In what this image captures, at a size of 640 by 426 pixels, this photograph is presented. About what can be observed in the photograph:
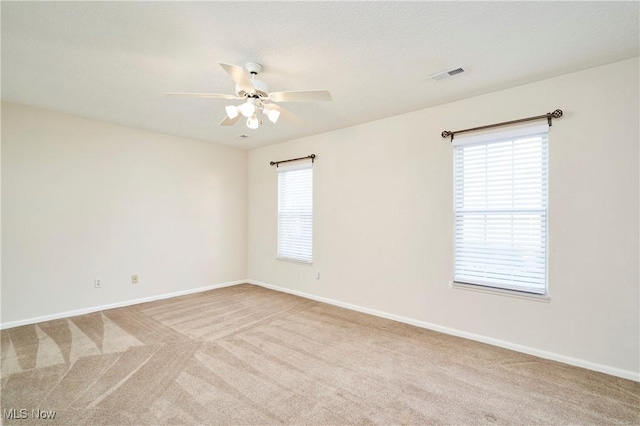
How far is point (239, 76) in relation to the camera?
6.73 feet

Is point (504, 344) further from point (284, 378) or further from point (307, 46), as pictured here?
point (307, 46)

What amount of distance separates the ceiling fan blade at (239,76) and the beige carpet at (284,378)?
2.31m

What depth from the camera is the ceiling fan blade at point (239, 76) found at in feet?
6.31

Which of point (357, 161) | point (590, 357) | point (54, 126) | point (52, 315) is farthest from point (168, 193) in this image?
point (590, 357)

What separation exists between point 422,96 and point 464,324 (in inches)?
100

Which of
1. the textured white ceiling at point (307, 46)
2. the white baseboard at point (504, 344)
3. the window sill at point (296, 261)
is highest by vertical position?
the textured white ceiling at point (307, 46)

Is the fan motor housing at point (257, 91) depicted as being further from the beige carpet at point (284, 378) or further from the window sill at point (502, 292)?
the window sill at point (502, 292)

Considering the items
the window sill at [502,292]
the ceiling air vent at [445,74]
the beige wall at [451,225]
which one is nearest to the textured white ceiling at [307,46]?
the ceiling air vent at [445,74]

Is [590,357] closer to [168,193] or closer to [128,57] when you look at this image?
[128,57]

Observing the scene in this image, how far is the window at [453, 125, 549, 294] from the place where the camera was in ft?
9.37

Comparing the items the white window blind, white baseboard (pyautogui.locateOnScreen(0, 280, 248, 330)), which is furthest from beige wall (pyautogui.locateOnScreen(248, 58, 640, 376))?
white baseboard (pyautogui.locateOnScreen(0, 280, 248, 330))

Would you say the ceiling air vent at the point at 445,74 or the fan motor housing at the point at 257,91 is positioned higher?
the ceiling air vent at the point at 445,74

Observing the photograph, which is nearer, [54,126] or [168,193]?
[54,126]

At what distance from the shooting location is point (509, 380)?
95.5 inches
